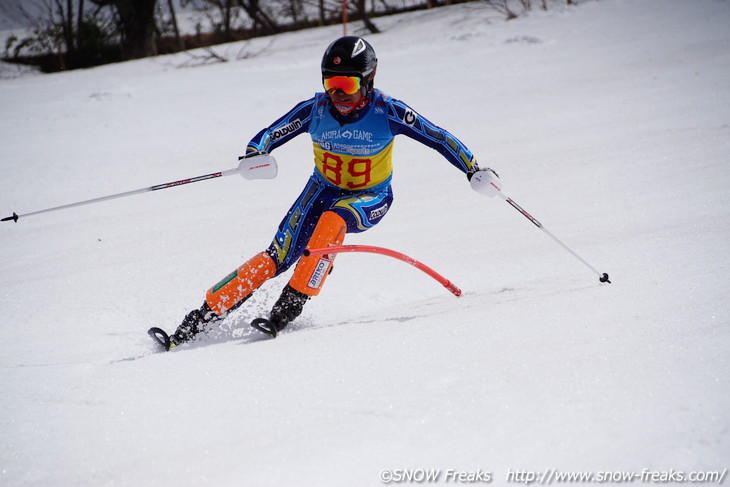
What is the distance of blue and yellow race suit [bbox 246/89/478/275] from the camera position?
10.3 feet

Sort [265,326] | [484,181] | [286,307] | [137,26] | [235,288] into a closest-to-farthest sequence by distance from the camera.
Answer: [265,326] → [286,307] → [235,288] → [484,181] → [137,26]

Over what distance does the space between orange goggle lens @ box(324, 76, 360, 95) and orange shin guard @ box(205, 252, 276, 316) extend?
1022mm

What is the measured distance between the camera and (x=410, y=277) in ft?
14.8

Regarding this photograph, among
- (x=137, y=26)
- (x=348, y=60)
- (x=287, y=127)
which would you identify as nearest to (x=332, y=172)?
(x=287, y=127)

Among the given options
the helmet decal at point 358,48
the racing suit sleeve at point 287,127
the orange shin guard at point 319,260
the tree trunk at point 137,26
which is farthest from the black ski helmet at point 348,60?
the tree trunk at point 137,26

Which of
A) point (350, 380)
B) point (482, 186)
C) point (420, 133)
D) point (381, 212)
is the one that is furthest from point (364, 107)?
point (350, 380)

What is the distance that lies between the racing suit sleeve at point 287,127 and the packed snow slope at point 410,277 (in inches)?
41.9

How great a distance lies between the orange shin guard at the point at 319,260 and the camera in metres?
2.96

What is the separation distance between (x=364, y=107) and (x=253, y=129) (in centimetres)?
475

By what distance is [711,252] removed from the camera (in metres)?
3.69

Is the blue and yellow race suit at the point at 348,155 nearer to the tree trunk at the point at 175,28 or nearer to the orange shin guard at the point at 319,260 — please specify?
the orange shin guard at the point at 319,260

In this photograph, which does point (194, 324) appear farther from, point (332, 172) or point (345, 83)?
point (345, 83)

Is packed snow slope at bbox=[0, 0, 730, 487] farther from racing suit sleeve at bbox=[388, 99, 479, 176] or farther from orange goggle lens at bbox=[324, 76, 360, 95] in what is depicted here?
orange goggle lens at bbox=[324, 76, 360, 95]

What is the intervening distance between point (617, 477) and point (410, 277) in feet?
9.49
